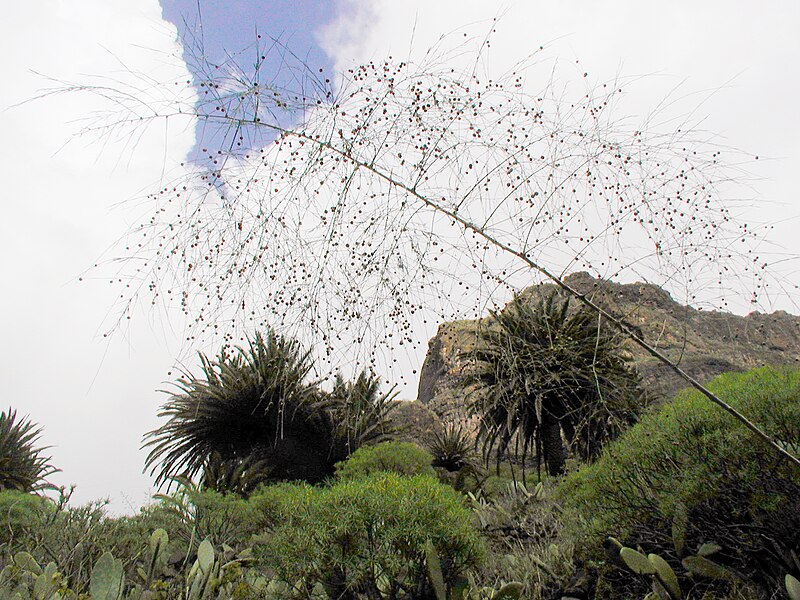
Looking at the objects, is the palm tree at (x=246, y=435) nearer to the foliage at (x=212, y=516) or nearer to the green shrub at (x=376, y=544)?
the foliage at (x=212, y=516)

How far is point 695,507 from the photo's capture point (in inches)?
210

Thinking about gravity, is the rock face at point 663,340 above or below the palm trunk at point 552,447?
above

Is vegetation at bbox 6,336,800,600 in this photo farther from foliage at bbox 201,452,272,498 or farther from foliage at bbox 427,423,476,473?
foliage at bbox 427,423,476,473

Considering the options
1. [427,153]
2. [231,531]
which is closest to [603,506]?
[427,153]

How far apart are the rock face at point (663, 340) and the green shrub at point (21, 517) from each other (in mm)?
6508

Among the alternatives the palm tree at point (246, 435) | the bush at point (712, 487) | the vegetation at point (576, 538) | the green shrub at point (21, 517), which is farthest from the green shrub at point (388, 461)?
the bush at point (712, 487)

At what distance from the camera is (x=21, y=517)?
1048 cm

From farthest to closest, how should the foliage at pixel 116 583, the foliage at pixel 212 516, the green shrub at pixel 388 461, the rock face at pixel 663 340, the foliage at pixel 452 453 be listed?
the foliage at pixel 452 453 → the green shrub at pixel 388 461 → the foliage at pixel 212 516 → the foliage at pixel 116 583 → the rock face at pixel 663 340

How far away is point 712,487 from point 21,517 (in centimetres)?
1123

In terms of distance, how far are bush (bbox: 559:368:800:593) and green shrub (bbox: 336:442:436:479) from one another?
6755 mm

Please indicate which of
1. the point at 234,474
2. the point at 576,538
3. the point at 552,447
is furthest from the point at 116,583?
the point at 552,447

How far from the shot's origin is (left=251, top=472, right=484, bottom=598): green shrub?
5.45 meters

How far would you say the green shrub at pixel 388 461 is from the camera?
41.4 feet

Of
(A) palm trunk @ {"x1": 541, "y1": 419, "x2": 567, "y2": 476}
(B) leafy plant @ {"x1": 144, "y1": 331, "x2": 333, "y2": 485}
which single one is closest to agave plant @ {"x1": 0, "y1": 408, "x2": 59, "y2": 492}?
(B) leafy plant @ {"x1": 144, "y1": 331, "x2": 333, "y2": 485}
